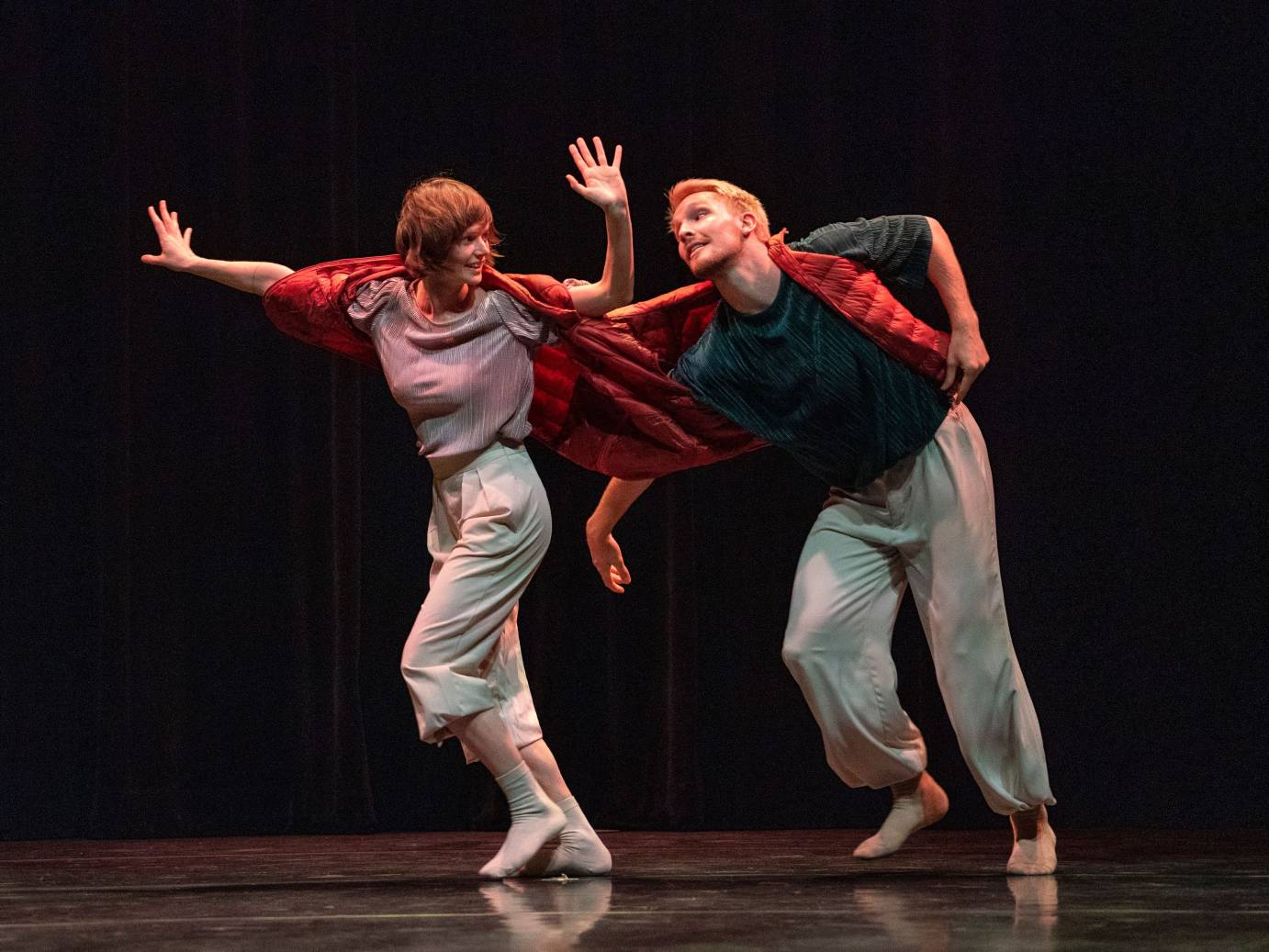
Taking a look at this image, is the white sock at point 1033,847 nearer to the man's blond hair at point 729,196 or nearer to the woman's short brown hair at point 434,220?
the man's blond hair at point 729,196

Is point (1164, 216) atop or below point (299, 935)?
atop

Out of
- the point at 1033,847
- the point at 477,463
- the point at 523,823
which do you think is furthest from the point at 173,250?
the point at 1033,847

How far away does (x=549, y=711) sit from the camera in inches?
174

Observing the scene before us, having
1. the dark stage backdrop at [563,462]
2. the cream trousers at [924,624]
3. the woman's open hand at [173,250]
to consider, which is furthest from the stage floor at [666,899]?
the woman's open hand at [173,250]

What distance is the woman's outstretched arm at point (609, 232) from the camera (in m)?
2.92

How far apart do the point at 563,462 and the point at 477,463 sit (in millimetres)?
1437

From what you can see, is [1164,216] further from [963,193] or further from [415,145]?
[415,145]

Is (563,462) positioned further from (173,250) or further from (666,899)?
(666,899)

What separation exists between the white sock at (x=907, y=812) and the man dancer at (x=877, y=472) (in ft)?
0.20

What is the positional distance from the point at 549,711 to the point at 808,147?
5.61 ft

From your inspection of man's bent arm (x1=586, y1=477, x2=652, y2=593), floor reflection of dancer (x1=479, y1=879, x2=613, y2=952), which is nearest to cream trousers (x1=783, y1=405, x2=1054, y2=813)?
man's bent arm (x1=586, y1=477, x2=652, y2=593)

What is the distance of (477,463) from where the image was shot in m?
3.07

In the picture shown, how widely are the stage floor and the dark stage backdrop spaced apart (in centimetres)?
59

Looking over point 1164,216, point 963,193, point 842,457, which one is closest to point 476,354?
point 842,457
